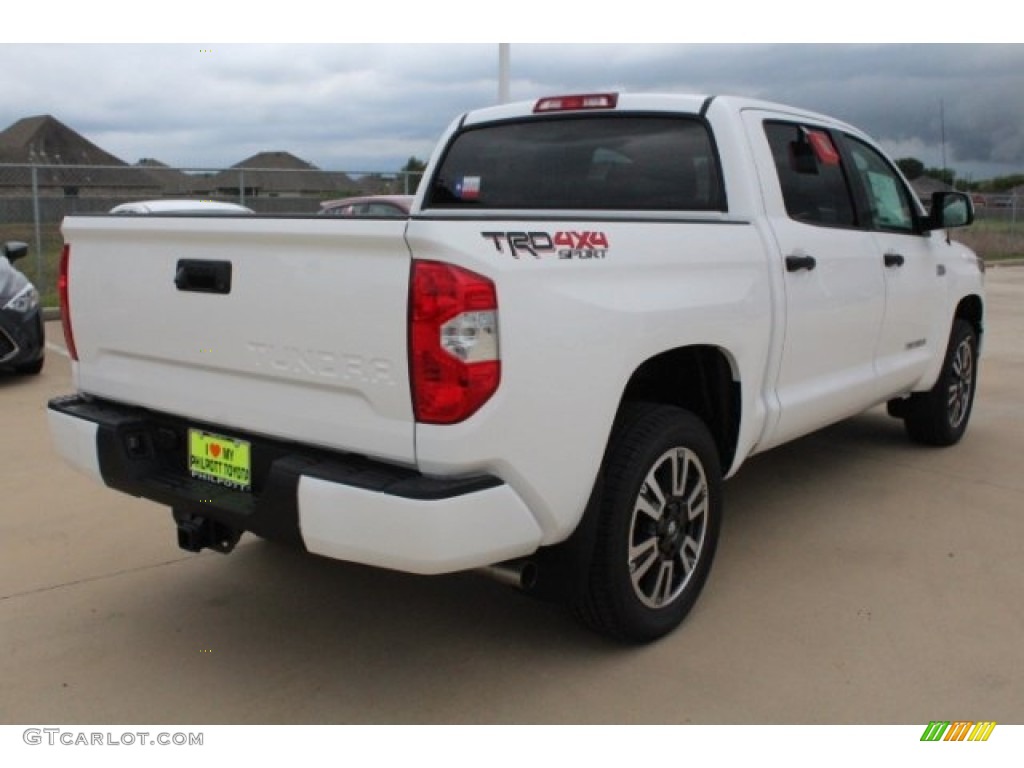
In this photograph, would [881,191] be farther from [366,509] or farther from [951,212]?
[366,509]

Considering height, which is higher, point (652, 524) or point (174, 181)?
point (174, 181)

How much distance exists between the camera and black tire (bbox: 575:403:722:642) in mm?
2971

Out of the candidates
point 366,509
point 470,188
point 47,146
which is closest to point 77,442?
point 366,509

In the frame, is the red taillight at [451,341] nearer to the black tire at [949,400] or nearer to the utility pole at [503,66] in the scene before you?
the black tire at [949,400]

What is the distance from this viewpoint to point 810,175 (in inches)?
166

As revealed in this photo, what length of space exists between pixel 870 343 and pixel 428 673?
2617mm

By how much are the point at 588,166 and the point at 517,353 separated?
1.87 metres

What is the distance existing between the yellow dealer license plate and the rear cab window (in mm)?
1863

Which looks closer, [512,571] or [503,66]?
[512,571]

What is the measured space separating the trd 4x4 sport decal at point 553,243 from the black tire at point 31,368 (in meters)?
6.38

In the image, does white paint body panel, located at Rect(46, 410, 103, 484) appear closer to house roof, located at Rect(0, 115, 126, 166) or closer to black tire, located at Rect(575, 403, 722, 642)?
black tire, located at Rect(575, 403, 722, 642)

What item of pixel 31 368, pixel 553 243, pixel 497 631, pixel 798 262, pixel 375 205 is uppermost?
pixel 375 205

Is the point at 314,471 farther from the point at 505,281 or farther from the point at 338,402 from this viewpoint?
the point at 505,281

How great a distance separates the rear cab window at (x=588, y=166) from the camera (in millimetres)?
3914
